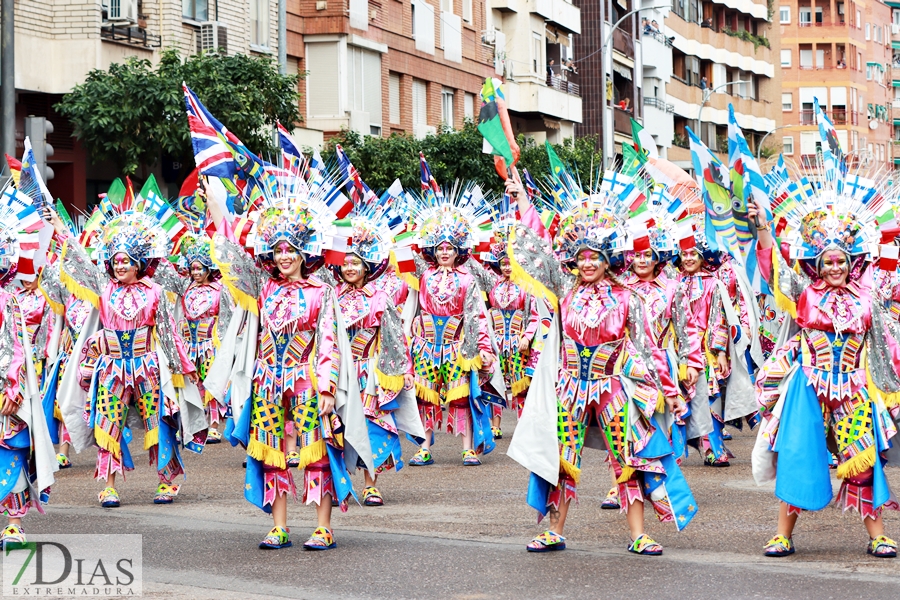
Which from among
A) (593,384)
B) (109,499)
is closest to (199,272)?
(109,499)

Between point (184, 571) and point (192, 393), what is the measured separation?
Result: 315 centimetres

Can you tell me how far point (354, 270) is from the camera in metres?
12.0

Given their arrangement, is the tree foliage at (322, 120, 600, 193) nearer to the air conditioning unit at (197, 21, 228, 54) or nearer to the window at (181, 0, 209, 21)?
the air conditioning unit at (197, 21, 228, 54)

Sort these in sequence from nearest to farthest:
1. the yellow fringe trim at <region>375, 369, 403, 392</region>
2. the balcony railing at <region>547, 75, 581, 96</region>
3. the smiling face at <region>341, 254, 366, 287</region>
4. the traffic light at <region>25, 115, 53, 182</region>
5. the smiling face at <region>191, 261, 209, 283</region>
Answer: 1. the yellow fringe trim at <region>375, 369, 403, 392</region>
2. the smiling face at <region>341, 254, 366, 287</region>
3. the smiling face at <region>191, 261, 209, 283</region>
4. the traffic light at <region>25, 115, 53, 182</region>
5. the balcony railing at <region>547, 75, 581, 96</region>

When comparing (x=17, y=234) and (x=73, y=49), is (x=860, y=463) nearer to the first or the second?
(x=17, y=234)

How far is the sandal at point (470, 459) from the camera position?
1348cm

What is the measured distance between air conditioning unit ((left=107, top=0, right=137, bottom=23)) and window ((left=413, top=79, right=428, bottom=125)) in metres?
13.7

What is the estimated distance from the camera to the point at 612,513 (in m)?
10.6

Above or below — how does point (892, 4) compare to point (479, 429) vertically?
above

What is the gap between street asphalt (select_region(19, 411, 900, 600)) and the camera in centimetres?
804

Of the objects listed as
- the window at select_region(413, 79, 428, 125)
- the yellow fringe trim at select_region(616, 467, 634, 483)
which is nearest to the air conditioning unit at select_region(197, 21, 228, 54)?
the window at select_region(413, 79, 428, 125)

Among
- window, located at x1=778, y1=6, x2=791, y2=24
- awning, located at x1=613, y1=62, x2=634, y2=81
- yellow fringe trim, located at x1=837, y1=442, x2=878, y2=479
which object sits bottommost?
yellow fringe trim, located at x1=837, y1=442, x2=878, y2=479

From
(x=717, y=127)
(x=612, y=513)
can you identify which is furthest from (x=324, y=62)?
(x=717, y=127)

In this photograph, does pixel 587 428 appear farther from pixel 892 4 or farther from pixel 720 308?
pixel 892 4
